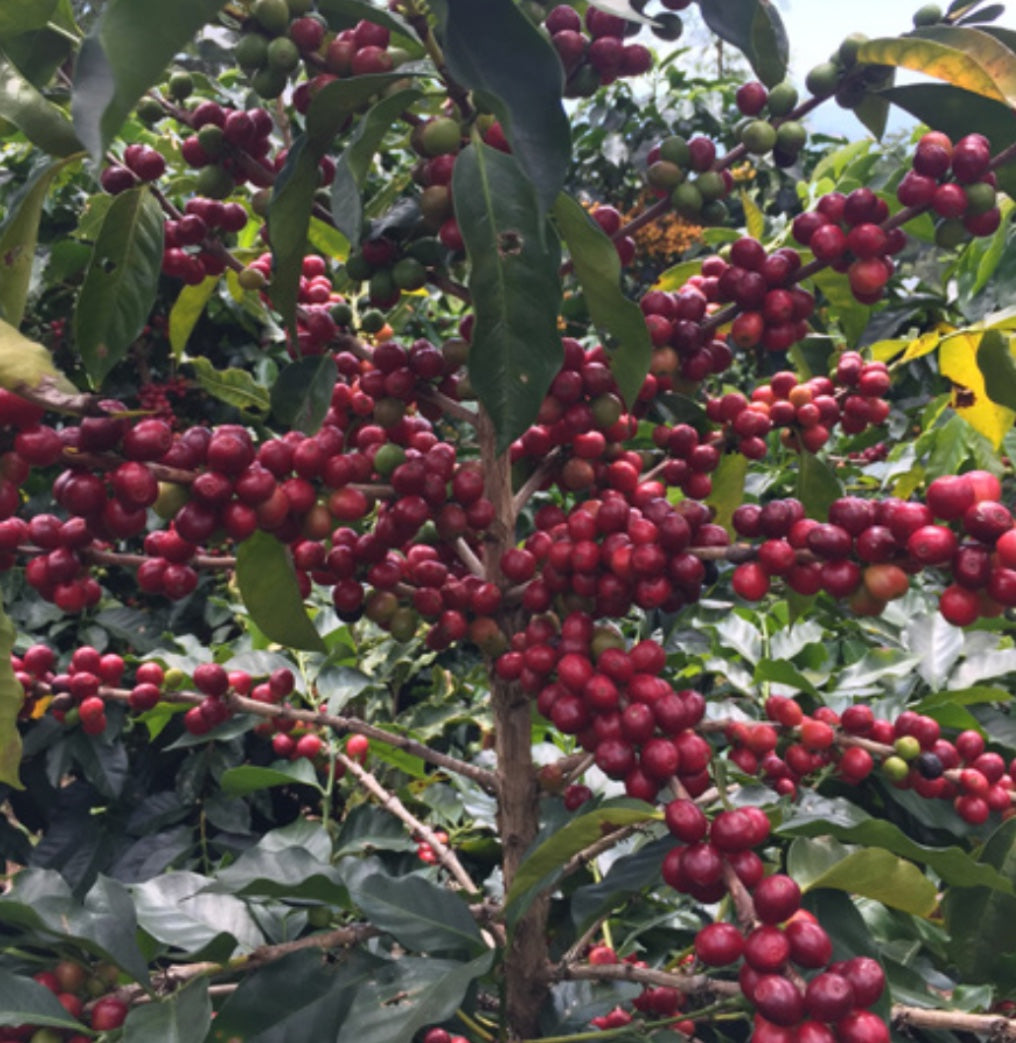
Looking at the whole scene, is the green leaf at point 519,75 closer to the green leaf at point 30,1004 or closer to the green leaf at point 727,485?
the green leaf at point 727,485

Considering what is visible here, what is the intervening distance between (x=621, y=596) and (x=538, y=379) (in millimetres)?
226

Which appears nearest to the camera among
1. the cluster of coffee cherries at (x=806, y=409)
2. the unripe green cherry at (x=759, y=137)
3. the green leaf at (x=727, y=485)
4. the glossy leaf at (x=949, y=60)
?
the glossy leaf at (x=949, y=60)

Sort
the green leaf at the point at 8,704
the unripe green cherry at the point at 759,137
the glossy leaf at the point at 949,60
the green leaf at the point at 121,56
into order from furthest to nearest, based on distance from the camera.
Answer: the unripe green cherry at the point at 759,137, the glossy leaf at the point at 949,60, the green leaf at the point at 8,704, the green leaf at the point at 121,56

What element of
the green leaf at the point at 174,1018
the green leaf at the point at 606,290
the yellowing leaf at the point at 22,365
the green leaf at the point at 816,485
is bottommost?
the green leaf at the point at 174,1018

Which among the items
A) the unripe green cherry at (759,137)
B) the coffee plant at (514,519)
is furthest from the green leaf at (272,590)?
the unripe green cherry at (759,137)

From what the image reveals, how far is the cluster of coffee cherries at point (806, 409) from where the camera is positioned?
3.21 feet

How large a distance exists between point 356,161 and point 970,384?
0.77 metres

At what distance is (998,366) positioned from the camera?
0.87 meters

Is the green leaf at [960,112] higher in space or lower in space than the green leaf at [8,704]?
higher

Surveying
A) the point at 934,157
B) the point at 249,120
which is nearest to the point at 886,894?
the point at 934,157

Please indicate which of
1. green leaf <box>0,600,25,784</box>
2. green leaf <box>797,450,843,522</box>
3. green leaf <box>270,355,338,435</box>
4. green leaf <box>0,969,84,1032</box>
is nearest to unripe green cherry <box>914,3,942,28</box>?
green leaf <box>797,450,843,522</box>

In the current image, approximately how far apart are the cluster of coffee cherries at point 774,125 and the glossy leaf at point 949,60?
0.09 m

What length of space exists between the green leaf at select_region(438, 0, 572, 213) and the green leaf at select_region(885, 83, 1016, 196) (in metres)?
0.41

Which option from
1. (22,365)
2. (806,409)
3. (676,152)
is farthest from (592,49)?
(22,365)
